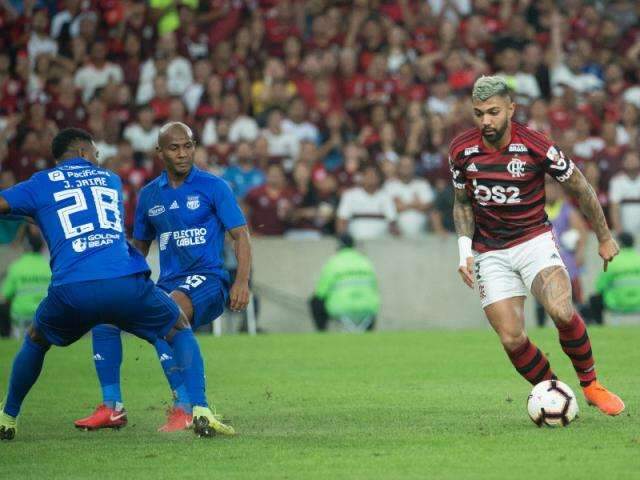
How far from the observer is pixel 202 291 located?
9109 mm

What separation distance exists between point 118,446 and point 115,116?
12.3 m

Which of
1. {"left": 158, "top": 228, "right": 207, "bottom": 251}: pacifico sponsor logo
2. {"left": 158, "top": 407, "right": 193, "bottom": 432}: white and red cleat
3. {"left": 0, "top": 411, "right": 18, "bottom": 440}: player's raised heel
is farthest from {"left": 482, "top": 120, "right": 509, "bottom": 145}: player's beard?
{"left": 0, "top": 411, "right": 18, "bottom": 440}: player's raised heel

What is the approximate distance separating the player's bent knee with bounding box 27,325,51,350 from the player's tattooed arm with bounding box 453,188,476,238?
9.65 feet

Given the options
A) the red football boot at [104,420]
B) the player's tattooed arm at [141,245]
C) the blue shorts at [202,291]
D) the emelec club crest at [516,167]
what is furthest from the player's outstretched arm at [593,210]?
the red football boot at [104,420]

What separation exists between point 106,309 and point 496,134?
286 centimetres

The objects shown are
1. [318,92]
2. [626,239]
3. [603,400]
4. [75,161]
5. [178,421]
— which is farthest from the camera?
[318,92]

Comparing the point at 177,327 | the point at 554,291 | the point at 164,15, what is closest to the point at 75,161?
the point at 177,327

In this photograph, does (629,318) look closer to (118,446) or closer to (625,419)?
(625,419)

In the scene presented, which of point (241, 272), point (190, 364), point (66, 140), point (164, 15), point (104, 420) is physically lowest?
point (104, 420)

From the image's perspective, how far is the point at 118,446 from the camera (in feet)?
27.0

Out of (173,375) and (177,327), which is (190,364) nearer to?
(177,327)

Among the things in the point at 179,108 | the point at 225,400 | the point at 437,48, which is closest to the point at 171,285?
the point at 225,400

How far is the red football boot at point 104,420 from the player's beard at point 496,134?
3157 mm

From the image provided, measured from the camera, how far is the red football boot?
903cm
